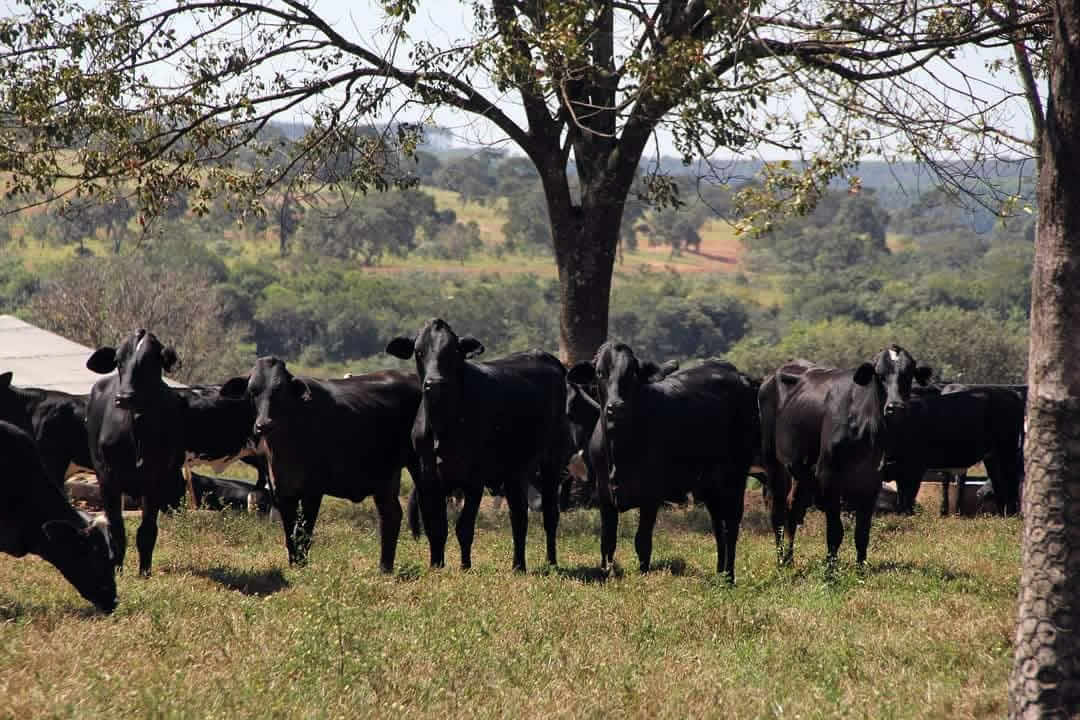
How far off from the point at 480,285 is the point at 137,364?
100 metres

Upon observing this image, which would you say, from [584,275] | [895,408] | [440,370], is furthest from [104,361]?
[584,275]

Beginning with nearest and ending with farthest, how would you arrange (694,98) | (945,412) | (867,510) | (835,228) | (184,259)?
(867,510)
(694,98)
(945,412)
(184,259)
(835,228)

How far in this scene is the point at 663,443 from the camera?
43.0 ft

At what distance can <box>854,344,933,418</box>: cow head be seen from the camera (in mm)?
13578

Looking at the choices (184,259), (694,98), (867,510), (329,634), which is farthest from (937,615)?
(184,259)

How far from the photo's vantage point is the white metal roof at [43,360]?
24.4 meters

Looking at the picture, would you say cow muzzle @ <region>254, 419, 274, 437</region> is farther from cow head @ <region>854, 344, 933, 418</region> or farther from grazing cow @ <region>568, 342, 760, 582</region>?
cow head @ <region>854, 344, 933, 418</region>

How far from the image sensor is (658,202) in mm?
22344

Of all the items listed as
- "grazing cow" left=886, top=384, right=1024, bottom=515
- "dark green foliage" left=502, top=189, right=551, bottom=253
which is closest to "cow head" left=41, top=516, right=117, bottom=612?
"grazing cow" left=886, top=384, right=1024, bottom=515

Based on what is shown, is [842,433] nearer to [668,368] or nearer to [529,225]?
[668,368]

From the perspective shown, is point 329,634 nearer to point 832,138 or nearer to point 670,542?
point 670,542

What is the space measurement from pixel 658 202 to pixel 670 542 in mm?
7443

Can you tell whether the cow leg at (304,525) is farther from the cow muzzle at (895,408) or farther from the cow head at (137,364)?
the cow muzzle at (895,408)

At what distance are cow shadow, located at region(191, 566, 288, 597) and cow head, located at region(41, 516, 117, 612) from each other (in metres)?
1.25
